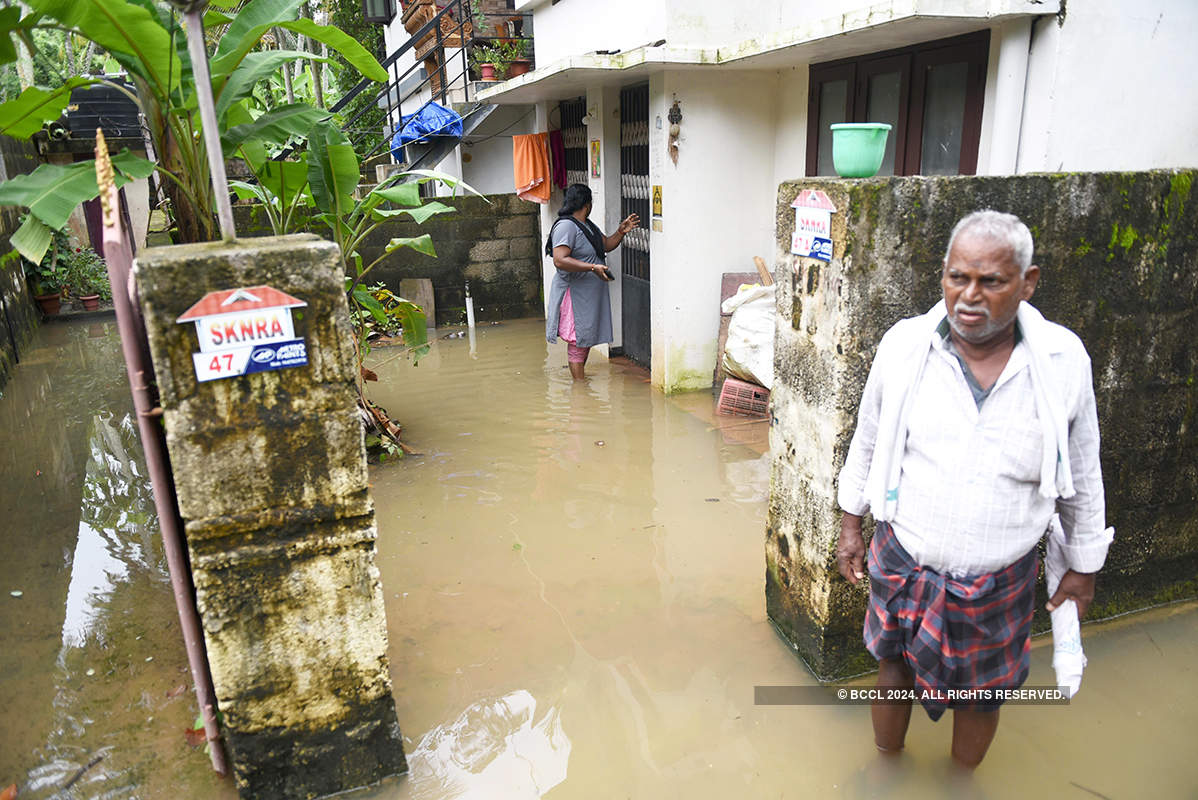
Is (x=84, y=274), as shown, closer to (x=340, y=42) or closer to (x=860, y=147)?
(x=340, y=42)

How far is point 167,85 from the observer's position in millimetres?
3453

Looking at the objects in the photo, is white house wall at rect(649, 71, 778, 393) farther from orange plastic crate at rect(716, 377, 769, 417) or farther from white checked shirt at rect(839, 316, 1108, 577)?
white checked shirt at rect(839, 316, 1108, 577)

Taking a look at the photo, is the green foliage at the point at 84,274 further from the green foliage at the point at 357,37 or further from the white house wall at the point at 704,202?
the white house wall at the point at 704,202

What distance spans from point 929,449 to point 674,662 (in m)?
1.56

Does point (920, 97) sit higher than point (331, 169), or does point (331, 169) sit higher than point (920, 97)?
point (920, 97)

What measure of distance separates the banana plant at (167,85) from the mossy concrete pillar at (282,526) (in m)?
1.39

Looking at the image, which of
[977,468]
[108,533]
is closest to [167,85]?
[108,533]

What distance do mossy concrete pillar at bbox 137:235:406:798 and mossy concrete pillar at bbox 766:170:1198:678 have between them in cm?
162

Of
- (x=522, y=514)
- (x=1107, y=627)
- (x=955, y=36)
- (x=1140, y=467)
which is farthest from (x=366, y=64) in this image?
(x=1107, y=627)

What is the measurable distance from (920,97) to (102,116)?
1494 centimetres

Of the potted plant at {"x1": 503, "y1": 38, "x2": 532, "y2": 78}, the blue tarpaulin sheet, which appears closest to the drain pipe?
the potted plant at {"x1": 503, "y1": 38, "x2": 532, "y2": 78}

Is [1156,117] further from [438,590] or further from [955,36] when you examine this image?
[438,590]

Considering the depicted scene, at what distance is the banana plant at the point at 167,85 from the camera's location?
10.4 ft

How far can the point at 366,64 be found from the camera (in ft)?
14.3
